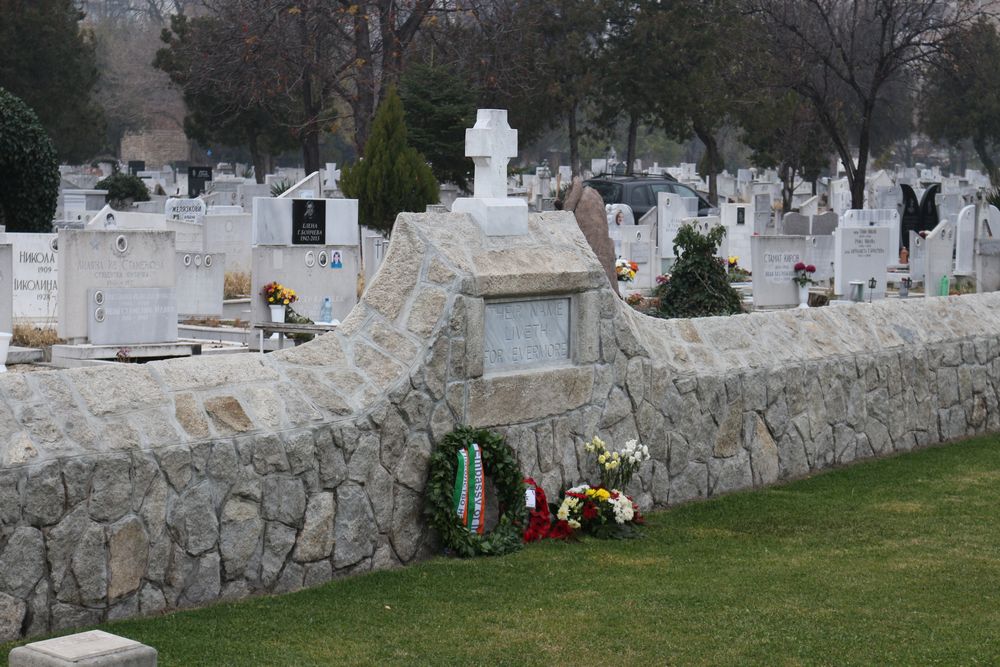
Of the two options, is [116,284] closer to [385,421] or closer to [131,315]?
[131,315]

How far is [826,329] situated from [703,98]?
3126cm

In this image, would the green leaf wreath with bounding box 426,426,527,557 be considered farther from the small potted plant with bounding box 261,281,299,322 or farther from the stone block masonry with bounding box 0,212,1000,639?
the small potted plant with bounding box 261,281,299,322

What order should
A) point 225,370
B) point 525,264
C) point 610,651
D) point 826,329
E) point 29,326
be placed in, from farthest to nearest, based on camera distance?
point 29,326 < point 826,329 < point 525,264 < point 225,370 < point 610,651

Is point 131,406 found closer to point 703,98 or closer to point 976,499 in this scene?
point 976,499

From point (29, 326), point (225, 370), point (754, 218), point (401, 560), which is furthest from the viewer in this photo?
point (754, 218)

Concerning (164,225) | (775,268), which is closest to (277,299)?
(775,268)

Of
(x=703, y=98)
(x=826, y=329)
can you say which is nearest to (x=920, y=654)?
(x=826, y=329)

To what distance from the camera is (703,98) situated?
132 ft

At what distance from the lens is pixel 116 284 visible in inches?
473

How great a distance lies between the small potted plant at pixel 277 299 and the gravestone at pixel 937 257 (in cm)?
823

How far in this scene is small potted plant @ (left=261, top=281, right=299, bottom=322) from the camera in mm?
13711

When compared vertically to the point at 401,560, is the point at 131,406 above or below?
above

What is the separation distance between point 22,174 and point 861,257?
1183 cm

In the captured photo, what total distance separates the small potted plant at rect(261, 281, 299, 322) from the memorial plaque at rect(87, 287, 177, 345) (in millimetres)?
1623
